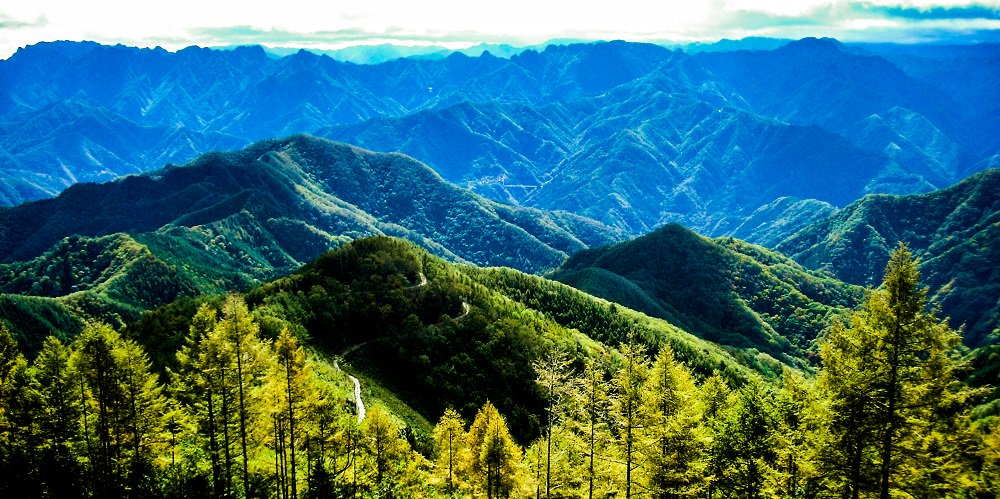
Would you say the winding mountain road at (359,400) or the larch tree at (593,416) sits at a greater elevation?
the winding mountain road at (359,400)

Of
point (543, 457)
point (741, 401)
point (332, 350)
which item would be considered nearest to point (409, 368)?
point (332, 350)

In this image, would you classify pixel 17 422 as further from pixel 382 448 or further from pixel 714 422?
pixel 714 422

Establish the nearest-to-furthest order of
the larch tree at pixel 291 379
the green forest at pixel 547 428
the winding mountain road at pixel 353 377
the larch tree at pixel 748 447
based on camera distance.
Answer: the green forest at pixel 547 428
the larch tree at pixel 748 447
the larch tree at pixel 291 379
the winding mountain road at pixel 353 377

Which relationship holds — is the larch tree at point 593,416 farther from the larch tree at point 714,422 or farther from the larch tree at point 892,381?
the larch tree at point 892,381

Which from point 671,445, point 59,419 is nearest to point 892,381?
point 671,445

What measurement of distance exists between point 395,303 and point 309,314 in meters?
19.0

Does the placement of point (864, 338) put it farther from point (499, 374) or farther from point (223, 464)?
point (499, 374)

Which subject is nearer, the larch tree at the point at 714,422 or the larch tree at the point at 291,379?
the larch tree at the point at 714,422

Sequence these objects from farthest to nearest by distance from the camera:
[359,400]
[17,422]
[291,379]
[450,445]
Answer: [359,400], [450,445], [17,422], [291,379]

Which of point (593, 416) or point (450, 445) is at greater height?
point (593, 416)

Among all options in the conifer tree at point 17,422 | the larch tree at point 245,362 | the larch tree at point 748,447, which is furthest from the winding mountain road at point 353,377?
the larch tree at point 748,447

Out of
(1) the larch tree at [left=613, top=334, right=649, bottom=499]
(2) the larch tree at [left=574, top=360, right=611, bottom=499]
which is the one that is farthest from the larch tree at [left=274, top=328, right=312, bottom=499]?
(1) the larch tree at [left=613, top=334, right=649, bottom=499]

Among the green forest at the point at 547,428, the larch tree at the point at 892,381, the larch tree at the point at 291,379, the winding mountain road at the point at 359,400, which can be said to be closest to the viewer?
the larch tree at the point at 892,381

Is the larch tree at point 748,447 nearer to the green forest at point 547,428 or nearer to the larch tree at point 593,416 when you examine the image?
the green forest at point 547,428
